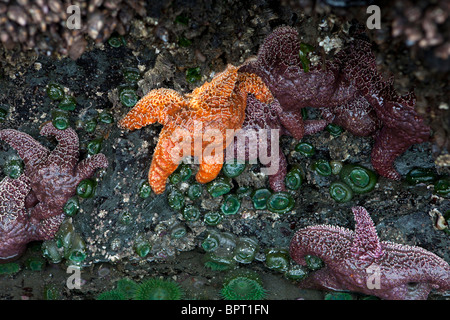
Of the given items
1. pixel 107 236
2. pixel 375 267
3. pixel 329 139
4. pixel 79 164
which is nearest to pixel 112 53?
pixel 79 164

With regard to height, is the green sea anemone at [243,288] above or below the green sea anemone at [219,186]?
below

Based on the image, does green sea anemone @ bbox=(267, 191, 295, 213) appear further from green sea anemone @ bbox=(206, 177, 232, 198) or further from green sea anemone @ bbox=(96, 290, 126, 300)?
green sea anemone @ bbox=(96, 290, 126, 300)

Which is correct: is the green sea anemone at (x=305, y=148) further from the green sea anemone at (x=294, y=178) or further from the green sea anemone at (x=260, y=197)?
the green sea anemone at (x=260, y=197)

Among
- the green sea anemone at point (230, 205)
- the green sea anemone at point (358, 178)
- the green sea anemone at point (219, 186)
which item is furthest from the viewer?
the green sea anemone at point (230, 205)

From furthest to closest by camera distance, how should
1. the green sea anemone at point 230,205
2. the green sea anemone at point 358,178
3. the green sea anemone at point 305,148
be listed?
the green sea anemone at point 230,205
the green sea anemone at point 305,148
the green sea anemone at point 358,178

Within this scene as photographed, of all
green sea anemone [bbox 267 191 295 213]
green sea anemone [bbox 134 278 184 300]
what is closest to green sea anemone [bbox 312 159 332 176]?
green sea anemone [bbox 267 191 295 213]

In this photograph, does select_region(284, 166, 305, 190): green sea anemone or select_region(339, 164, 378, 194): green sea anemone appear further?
select_region(284, 166, 305, 190): green sea anemone

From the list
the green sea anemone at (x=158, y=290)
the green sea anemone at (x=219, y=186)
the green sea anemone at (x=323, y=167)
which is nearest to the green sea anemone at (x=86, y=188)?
the green sea anemone at (x=158, y=290)

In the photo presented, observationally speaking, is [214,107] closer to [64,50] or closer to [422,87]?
[64,50]
